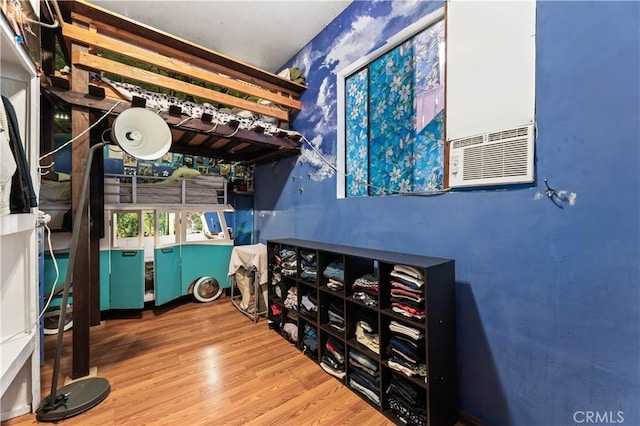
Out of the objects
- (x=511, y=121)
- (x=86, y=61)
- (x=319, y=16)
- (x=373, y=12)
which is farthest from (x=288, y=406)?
(x=319, y=16)

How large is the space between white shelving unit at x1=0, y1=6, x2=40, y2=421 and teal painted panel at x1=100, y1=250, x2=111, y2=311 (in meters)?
1.29

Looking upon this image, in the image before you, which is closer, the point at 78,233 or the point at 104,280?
the point at 78,233

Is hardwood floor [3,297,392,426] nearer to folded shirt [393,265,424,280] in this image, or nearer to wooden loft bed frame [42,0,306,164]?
folded shirt [393,265,424,280]

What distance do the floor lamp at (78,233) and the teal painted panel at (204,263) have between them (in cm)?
152

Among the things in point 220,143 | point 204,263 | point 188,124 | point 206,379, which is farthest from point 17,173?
point 204,263

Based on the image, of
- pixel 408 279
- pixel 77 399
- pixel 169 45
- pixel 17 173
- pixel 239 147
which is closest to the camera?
pixel 17 173

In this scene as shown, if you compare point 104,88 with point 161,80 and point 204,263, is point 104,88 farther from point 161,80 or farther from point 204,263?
point 204,263

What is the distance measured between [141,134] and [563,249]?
2540 millimetres

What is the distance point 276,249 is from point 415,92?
1916mm

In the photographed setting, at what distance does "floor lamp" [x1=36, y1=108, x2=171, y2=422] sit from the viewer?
63.5 inches

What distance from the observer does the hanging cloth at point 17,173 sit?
144 centimetres

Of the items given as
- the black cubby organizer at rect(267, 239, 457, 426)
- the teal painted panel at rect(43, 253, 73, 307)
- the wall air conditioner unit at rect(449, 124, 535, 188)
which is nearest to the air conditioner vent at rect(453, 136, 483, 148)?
the wall air conditioner unit at rect(449, 124, 535, 188)

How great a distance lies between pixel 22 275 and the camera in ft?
5.37

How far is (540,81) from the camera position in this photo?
135 cm
